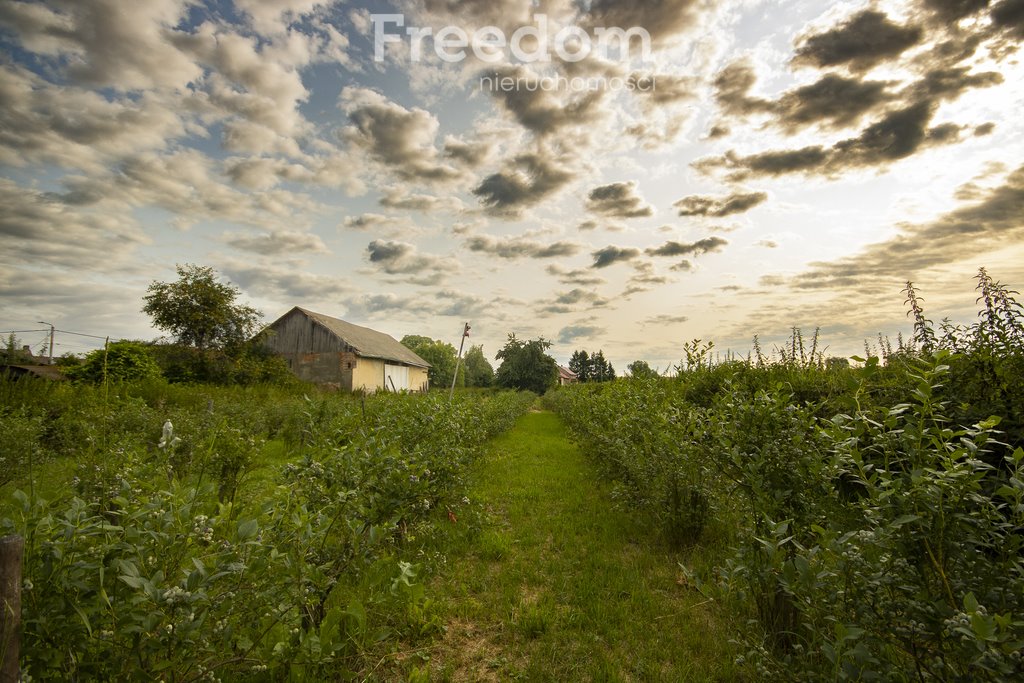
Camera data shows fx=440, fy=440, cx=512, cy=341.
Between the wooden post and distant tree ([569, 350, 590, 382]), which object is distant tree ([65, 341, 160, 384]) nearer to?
the wooden post

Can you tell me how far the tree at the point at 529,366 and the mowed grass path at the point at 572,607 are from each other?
34.0 metres

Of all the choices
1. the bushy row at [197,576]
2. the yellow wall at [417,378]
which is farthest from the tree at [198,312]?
the bushy row at [197,576]

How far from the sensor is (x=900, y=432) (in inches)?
79.7

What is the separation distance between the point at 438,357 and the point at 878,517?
83.7 m

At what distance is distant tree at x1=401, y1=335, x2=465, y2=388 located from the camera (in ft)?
258

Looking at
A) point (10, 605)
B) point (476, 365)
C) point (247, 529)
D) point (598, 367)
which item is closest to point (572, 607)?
point (247, 529)

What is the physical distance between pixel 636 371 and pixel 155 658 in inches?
315

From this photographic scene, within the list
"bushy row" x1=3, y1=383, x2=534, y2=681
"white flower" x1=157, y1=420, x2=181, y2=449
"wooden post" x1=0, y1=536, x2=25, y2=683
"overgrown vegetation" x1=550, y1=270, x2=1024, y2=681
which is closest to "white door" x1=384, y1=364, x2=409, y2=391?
"bushy row" x1=3, y1=383, x2=534, y2=681

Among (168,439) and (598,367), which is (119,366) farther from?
(598,367)

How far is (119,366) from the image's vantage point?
18.0 meters

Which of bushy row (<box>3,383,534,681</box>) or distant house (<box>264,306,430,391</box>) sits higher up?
distant house (<box>264,306,430,391</box>)

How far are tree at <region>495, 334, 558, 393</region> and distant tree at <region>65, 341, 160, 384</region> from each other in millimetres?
Result: 26822

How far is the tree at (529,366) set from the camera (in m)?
40.8

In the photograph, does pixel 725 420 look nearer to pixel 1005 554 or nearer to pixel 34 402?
pixel 1005 554
